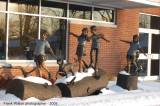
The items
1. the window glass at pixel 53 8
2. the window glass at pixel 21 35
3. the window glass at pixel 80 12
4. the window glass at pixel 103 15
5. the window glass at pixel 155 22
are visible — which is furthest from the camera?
the window glass at pixel 155 22

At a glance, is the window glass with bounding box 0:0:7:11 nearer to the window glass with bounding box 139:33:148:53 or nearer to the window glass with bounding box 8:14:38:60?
the window glass with bounding box 8:14:38:60

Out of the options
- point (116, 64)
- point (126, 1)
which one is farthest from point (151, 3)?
point (116, 64)

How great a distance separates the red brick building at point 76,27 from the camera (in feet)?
37.8

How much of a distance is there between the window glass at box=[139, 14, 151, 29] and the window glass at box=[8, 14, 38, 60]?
628 cm

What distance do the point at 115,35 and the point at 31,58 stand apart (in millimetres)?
4704

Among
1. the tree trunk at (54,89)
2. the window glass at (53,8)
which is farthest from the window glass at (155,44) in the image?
the tree trunk at (54,89)

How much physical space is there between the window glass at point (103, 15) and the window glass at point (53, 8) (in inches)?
70.3

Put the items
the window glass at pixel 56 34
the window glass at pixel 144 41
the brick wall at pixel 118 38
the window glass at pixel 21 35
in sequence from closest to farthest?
the window glass at pixel 21 35
the window glass at pixel 56 34
the brick wall at pixel 118 38
the window glass at pixel 144 41

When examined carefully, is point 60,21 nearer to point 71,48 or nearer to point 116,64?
point 71,48

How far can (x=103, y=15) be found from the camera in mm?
14414

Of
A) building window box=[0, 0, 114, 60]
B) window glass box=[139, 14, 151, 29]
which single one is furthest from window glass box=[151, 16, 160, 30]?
building window box=[0, 0, 114, 60]

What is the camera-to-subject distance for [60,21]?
12883mm

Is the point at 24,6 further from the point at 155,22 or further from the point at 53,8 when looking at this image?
the point at 155,22

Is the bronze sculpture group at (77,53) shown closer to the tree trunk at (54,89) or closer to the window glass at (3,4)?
the tree trunk at (54,89)
